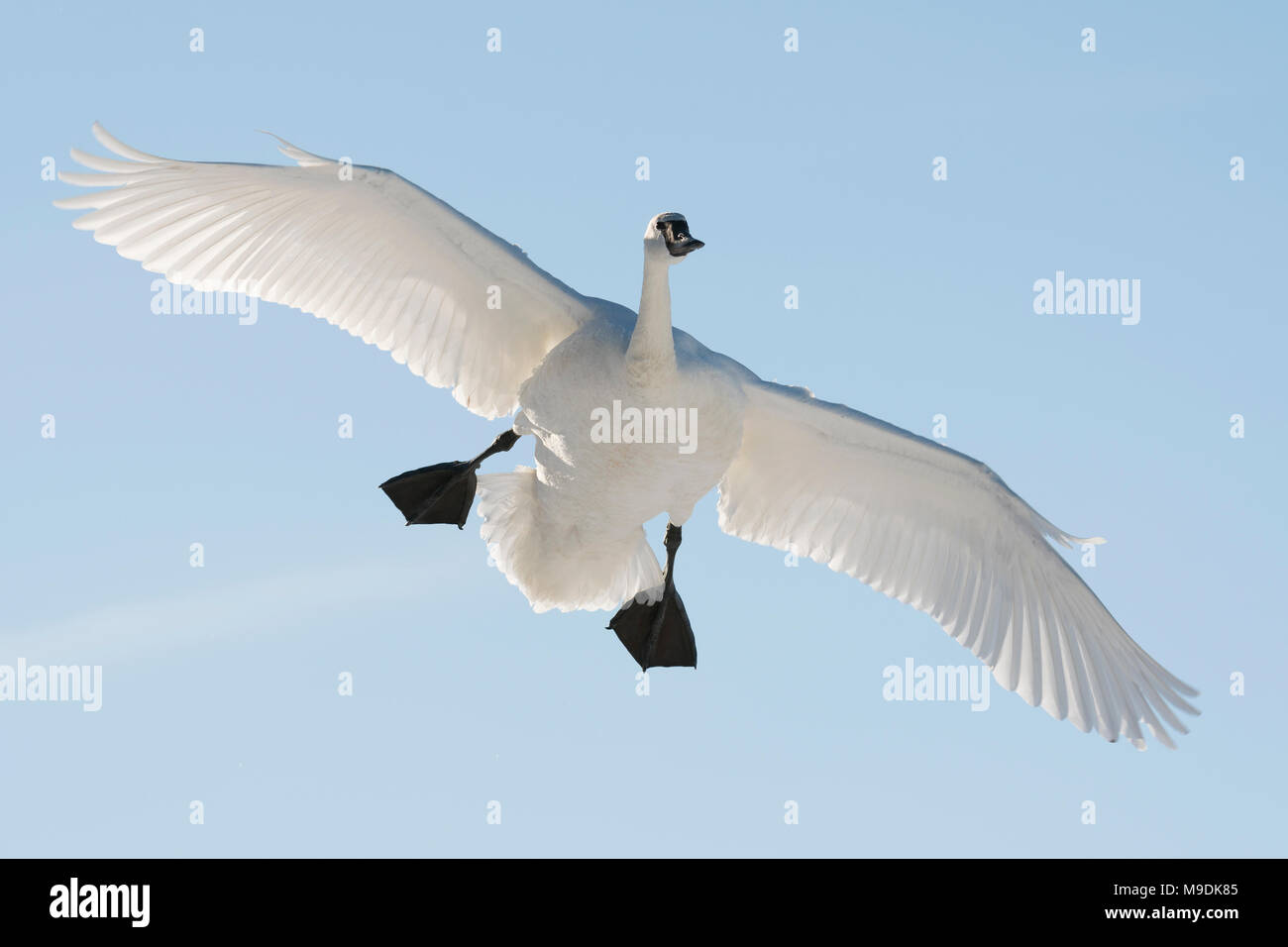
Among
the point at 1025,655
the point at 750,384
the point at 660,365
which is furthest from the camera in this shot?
the point at 1025,655

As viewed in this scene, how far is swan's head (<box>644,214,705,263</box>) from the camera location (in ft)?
37.1

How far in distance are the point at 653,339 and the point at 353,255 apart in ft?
9.34

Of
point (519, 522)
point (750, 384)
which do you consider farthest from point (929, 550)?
point (519, 522)

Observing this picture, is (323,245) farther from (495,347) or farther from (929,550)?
(929,550)

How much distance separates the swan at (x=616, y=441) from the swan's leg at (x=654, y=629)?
0.02 m

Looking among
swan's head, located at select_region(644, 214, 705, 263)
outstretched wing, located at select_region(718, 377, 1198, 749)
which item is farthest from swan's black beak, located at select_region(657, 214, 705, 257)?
outstretched wing, located at select_region(718, 377, 1198, 749)

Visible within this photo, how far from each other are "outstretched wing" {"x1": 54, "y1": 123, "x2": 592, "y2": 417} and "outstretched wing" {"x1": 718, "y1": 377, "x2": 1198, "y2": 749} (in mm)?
2069

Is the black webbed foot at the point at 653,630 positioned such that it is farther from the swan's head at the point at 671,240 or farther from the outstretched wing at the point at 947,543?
the swan's head at the point at 671,240

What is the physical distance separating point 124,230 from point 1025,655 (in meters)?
7.86

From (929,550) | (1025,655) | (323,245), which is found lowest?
(1025,655)

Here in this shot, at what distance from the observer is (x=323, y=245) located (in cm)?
1270

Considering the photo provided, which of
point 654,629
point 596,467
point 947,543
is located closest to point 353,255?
point 596,467

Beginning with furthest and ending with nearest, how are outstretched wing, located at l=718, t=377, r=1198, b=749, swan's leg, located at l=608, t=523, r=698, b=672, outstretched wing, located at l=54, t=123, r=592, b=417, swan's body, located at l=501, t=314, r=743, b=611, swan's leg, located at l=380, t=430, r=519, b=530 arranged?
1. swan's leg, located at l=608, t=523, r=698, b=672
2. swan's leg, located at l=380, t=430, r=519, b=530
3. outstretched wing, located at l=718, t=377, r=1198, b=749
4. outstretched wing, located at l=54, t=123, r=592, b=417
5. swan's body, located at l=501, t=314, r=743, b=611

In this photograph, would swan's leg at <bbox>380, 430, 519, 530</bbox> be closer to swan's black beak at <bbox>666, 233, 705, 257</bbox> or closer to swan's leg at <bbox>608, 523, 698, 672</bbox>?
swan's leg at <bbox>608, 523, 698, 672</bbox>
